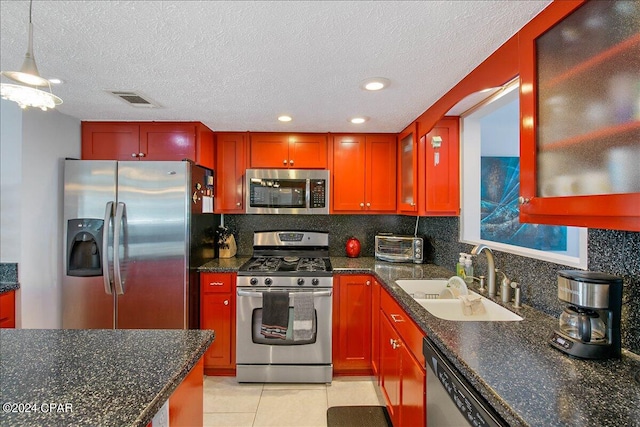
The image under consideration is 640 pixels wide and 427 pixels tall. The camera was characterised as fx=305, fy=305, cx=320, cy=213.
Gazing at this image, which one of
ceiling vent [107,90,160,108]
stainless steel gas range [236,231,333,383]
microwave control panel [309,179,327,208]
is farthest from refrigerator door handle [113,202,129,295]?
microwave control panel [309,179,327,208]

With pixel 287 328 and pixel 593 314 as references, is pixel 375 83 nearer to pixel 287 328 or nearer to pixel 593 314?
pixel 593 314

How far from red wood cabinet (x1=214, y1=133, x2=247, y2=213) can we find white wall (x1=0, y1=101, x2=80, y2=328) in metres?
1.20

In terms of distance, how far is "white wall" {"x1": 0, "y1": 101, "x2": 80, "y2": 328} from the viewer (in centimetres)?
215

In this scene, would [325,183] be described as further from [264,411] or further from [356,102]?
[264,411]

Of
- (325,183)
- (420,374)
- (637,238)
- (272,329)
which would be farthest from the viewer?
(325,183)

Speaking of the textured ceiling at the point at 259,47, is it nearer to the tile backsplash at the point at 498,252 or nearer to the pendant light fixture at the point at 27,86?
the pendant light fixture at the point at 27,86

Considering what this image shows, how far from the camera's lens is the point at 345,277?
8.83 feet

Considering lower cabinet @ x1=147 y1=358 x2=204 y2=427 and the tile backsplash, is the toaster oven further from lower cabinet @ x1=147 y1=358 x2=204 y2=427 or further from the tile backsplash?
lower cabinet @ x1=147 y1=358 x2=204 y2=427

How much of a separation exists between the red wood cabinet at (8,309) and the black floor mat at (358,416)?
2266 millimetres

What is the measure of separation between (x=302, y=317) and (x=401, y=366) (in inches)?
39.1

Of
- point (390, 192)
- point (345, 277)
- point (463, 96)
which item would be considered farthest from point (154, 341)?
point (390, 192)

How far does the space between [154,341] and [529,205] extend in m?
1.50

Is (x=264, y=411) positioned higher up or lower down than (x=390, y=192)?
lower down

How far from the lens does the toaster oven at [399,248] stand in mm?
2869
